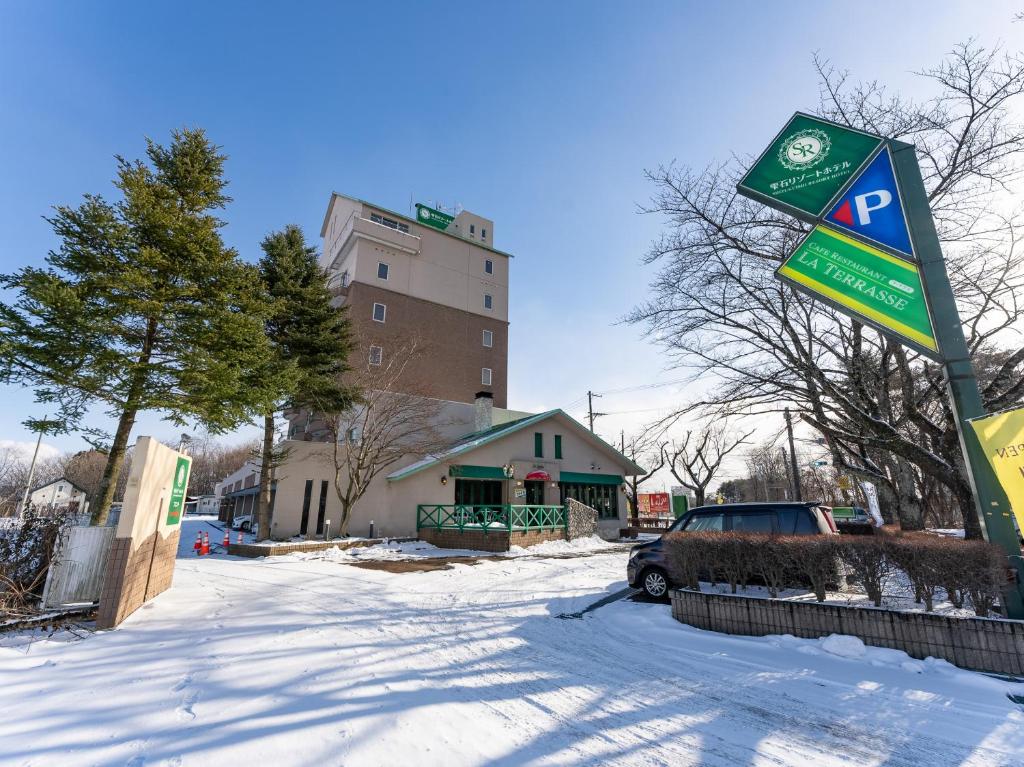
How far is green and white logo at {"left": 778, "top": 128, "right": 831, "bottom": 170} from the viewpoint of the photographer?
7480 mm

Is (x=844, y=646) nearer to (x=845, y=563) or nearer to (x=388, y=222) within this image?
(x=845, y=563)

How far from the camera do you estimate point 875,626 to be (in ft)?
17.8

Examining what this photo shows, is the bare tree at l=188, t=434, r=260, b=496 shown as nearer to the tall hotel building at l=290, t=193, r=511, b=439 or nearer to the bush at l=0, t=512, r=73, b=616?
the tall hotel building at l=290, t=193, r=511, b=439

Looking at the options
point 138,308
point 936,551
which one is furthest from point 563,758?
point 138,308

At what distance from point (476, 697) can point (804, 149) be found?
9.10m

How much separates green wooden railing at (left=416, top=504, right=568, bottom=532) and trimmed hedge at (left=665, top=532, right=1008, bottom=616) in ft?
36.7

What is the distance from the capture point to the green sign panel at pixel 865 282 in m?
6.08

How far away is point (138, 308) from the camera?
35.0 feet

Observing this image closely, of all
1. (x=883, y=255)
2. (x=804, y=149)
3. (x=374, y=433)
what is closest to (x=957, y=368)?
(x=883, y=255)

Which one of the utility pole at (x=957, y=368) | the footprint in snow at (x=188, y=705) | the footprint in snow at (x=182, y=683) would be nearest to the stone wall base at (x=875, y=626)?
the utility pole at (x=957, y=368)

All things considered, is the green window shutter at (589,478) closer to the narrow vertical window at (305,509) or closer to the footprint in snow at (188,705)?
the narrow vertical window at (305,509)

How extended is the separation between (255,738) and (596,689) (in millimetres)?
2944

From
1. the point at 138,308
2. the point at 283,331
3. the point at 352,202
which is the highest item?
the point at 352,202

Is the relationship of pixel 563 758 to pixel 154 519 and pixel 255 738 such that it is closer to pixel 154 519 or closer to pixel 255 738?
pixel 255 738
